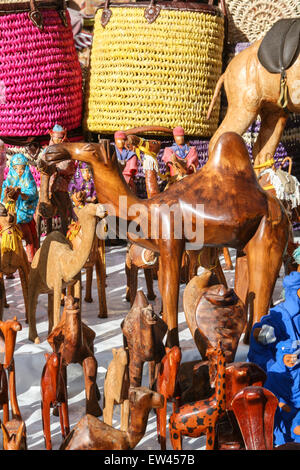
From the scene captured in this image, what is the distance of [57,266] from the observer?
1.95m

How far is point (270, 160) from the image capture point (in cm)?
229

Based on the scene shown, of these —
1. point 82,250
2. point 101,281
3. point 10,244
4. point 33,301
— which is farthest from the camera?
point 101,281

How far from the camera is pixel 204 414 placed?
1257 mm

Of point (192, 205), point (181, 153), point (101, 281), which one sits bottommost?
point (101, 281)

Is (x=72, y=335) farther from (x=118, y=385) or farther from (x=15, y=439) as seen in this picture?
(x=15, y=439)

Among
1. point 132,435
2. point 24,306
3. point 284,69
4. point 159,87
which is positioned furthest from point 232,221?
point 159,87

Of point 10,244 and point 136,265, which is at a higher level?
point 10,244

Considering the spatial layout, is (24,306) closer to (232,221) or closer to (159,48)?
(232,221)

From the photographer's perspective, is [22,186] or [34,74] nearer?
[22,186]

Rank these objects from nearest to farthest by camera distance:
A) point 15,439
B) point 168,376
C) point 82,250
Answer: point 15,439, point 168,376, point 82,250

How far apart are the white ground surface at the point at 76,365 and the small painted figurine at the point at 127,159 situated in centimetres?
44

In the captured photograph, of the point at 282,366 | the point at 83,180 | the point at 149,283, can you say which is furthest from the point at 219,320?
the point at 83,180

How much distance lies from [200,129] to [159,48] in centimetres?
44

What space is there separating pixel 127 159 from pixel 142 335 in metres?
1.35
